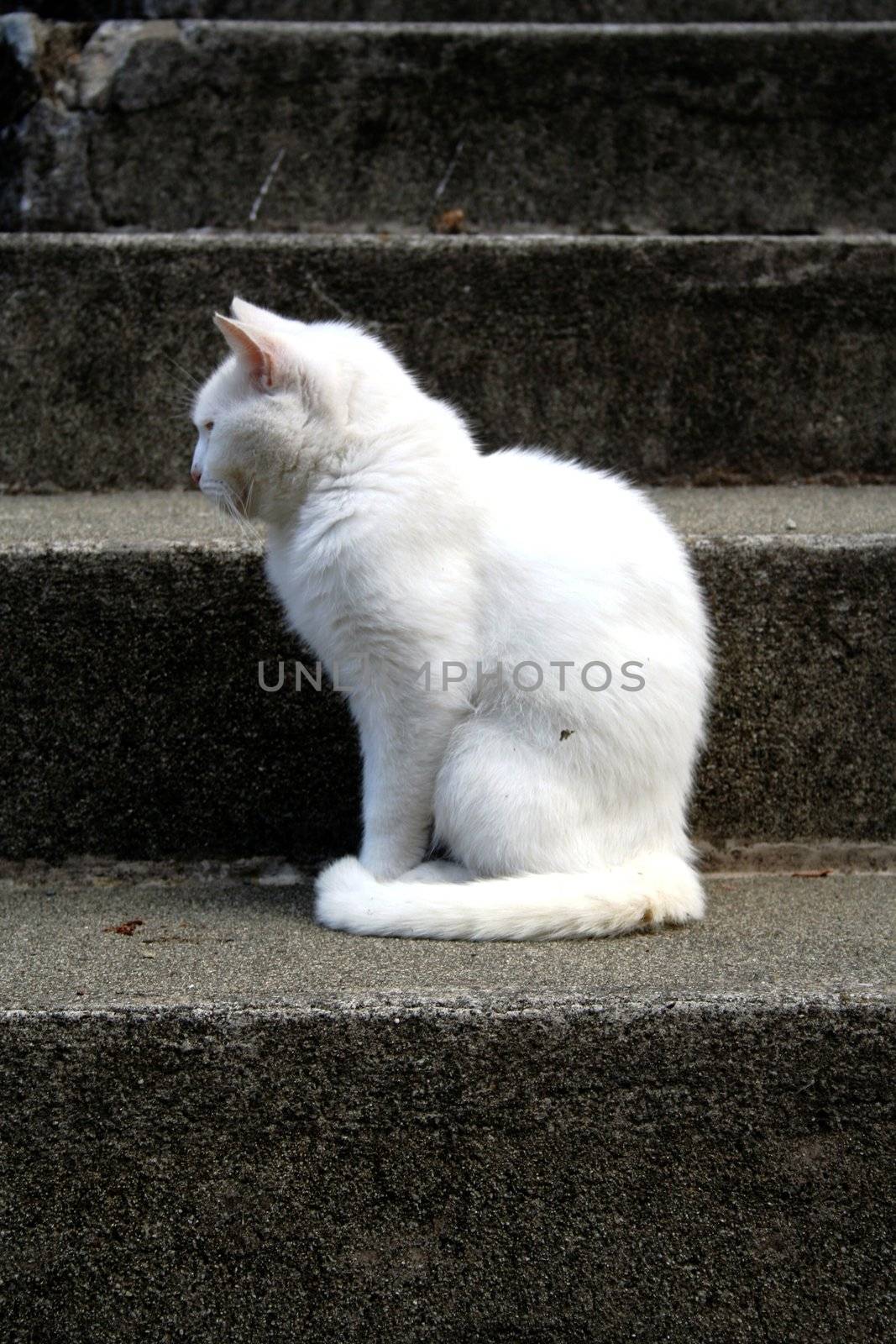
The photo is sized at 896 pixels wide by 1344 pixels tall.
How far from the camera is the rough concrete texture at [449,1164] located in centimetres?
110

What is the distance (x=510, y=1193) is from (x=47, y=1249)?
1.40 ft

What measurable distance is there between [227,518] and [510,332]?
0.63 metres

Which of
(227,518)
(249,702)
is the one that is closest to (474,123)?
(227,518)

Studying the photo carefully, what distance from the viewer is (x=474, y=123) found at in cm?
249

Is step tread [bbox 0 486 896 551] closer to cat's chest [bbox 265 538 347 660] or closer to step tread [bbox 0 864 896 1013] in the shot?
cat's chest [bbox 265 538 347 660]

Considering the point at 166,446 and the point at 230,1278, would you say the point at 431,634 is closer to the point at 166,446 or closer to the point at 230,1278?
the point at 230,1278

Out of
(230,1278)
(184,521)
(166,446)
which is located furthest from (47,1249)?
(166,446)

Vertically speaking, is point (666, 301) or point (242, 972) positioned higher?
point (666, 301)

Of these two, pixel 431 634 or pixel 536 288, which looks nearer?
pixel 431 634

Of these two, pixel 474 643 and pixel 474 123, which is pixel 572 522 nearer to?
pixel 474 643

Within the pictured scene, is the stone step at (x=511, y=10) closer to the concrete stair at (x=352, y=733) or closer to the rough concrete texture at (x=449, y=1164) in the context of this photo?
the concrete stair at (x=352, y=733)

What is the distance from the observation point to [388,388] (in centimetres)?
162

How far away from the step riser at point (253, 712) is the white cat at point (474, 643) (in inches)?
5.9

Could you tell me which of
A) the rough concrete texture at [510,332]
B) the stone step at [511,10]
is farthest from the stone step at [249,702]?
the stone step at [511,10]
